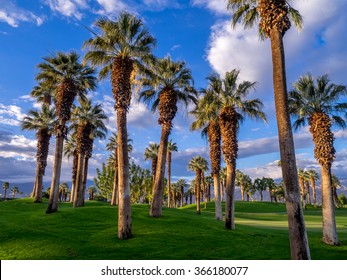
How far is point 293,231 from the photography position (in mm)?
13195

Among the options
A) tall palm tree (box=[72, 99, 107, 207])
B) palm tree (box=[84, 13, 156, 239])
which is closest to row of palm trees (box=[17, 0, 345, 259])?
palm tree (box=[84, 13, 156, 239])

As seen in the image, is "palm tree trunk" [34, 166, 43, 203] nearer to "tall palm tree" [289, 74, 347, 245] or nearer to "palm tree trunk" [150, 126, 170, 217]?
"palm tree trunk" [150, 126, 170, 217]

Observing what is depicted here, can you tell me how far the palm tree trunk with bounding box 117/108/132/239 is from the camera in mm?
21859

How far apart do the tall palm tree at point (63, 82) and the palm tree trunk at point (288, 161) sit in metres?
24.6

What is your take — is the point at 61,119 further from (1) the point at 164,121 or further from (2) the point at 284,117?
(2) the point at 284,117

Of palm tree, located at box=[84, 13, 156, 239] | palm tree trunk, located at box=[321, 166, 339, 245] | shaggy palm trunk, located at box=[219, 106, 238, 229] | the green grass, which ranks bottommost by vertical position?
the green grass

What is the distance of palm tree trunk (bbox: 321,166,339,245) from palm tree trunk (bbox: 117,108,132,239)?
1463cm

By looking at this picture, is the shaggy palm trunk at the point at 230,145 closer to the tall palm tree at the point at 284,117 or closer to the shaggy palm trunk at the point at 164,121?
the shaggy palm trunk at the point at 164,121

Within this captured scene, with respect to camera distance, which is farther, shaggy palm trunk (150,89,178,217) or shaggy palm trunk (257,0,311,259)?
shaggy palm trunk (150,89,178,217)

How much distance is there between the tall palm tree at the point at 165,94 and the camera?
107 ft

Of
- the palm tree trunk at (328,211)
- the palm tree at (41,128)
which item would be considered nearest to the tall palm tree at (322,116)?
the palm tree trunk at (328,211)

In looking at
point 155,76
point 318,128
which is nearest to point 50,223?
point 155,76

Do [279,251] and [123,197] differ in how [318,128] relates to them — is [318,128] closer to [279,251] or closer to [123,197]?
[279,251]
